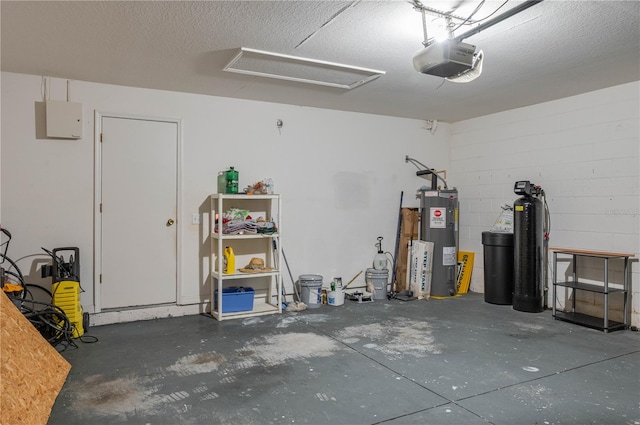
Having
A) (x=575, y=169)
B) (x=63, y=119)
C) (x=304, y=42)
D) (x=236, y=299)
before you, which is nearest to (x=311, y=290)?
(x=236, y=299)

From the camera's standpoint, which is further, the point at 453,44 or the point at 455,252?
the point at 455,252

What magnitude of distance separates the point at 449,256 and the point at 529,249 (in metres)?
1.18

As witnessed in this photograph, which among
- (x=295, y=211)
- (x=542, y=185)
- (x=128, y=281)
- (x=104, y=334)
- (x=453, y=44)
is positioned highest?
(x=453, y=44)

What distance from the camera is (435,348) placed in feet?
12.4

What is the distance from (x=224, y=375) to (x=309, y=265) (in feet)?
8.67

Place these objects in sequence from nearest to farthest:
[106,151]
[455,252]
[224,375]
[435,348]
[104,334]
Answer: [224,375] < [435,348] < [104,334] < [106,151] < [455,252]

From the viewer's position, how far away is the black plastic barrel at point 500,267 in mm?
5445

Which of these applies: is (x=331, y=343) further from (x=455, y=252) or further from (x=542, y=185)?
(x=542, y=185)

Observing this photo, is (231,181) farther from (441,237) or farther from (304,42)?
(441,237)

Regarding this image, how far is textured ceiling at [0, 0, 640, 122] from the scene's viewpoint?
2887 mm

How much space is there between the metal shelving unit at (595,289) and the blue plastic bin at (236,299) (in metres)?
3.40

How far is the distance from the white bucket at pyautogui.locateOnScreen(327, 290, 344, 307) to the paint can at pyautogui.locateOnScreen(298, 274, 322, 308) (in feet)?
0.63

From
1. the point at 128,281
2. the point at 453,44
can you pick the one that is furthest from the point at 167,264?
the point at 453,44

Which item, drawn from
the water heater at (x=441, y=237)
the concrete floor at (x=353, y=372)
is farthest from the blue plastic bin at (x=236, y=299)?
the water heater at (x=441, y=237)
